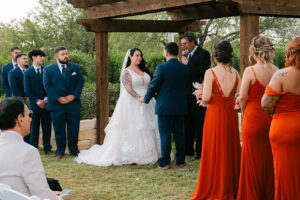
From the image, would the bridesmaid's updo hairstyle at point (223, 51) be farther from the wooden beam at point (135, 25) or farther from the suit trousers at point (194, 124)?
the wooden beam at point (135, 25)

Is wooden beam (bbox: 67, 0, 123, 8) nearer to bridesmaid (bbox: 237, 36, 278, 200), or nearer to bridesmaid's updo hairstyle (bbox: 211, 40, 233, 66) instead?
bridesmaid's updo hairstyle (bbox: 211, 40, 233, 66)

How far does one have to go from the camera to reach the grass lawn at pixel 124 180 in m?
5.38

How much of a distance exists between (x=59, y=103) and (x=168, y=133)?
90.3 inches

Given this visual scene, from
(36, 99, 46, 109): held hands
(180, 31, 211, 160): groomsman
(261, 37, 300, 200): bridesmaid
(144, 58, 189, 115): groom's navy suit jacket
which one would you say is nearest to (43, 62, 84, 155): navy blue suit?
(36, 99, 46, 109): held hands

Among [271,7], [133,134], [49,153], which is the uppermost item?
[271,7]

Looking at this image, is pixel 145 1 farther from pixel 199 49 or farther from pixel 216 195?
pixel 216 195

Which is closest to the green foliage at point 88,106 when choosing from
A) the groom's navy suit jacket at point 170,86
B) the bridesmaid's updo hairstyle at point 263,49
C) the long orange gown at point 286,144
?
the groom's navy suit jacket at point 170,86

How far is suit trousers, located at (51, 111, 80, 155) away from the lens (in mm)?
7543

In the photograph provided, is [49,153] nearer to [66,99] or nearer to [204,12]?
[66,99]

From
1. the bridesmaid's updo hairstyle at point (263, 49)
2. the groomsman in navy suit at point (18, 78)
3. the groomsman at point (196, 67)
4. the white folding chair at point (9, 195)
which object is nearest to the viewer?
the white folding chair at point (9, 195)

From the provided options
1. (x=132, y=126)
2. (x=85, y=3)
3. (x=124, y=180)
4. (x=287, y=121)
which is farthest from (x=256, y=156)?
(x=85, y=3)

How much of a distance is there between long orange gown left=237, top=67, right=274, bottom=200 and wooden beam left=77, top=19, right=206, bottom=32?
4.42 m

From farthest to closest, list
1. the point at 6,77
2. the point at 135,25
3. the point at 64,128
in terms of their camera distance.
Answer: the point at 6,77
the point at 135,25
the point at 64,128

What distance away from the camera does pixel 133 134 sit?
7.12 metres
